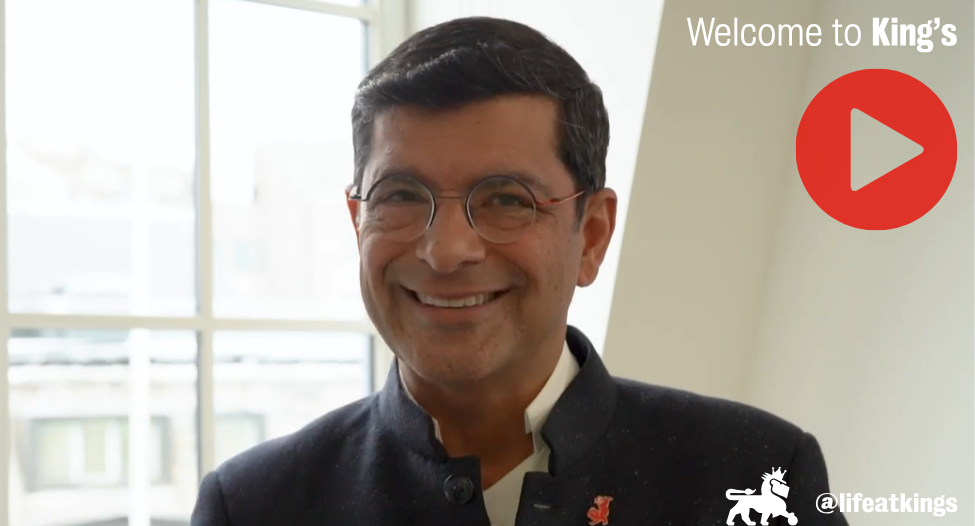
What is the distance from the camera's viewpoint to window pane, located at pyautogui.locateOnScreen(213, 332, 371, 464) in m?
2.64

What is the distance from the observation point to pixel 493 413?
130cm

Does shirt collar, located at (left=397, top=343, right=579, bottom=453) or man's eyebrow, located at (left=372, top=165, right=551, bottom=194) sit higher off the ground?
man's eyebrow, located at (left=372, top=165, right=551, bottom=194)

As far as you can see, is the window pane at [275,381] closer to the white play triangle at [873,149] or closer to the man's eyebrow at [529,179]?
the white play triangle at [873,149]

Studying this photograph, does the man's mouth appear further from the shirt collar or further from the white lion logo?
the white lion logo

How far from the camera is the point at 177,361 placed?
2.57 m

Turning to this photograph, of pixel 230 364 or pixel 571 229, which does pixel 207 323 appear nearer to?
pixel 230 364

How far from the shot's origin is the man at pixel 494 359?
1215mm

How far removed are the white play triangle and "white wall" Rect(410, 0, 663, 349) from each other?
39 centimetres

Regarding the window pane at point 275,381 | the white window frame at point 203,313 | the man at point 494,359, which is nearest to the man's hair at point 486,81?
the man at point 494,359

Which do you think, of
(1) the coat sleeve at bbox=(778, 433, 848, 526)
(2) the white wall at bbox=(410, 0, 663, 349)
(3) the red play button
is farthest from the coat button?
(3) the red play button

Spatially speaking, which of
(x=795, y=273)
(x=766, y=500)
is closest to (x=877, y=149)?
(x=795, y=273)

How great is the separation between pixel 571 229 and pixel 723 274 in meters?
1.08

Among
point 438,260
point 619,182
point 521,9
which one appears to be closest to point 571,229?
point 438,260

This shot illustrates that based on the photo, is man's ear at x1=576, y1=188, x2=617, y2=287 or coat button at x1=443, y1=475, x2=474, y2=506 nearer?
coat button at x1=443, y1=475, x2=474, y2=506
